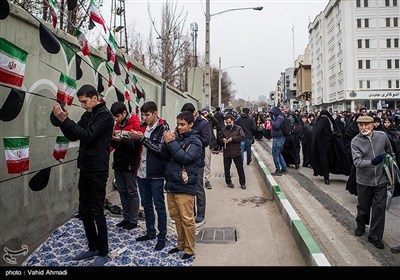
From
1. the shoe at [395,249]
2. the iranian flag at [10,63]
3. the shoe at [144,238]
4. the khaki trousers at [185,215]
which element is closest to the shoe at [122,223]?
the shoe at [144,238]

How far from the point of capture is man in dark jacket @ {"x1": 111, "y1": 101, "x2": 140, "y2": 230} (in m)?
4.62

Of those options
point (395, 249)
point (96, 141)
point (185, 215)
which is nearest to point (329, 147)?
point (395, 249)

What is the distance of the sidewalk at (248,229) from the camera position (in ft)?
13.0

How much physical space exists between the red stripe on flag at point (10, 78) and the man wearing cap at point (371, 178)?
4.43m

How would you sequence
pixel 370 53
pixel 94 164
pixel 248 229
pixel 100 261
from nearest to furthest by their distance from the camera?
pixel 94 164 < pixel 100 261 < pixel 248 229 < pixel 370 53

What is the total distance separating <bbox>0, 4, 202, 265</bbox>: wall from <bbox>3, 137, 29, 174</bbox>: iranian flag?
21 centimetres

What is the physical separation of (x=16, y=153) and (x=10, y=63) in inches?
34.9

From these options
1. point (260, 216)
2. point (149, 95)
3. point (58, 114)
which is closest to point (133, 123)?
point (58, 114)

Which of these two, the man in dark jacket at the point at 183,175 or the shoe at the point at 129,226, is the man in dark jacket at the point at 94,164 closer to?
the man in dark jacket at the point at 183,175

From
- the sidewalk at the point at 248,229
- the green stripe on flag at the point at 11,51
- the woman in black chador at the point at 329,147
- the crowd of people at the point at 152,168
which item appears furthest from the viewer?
the woman in black chador at the point at 329,147

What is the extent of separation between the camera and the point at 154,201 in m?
4.11

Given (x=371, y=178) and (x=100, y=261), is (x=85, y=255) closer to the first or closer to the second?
(x=100, y=261)
